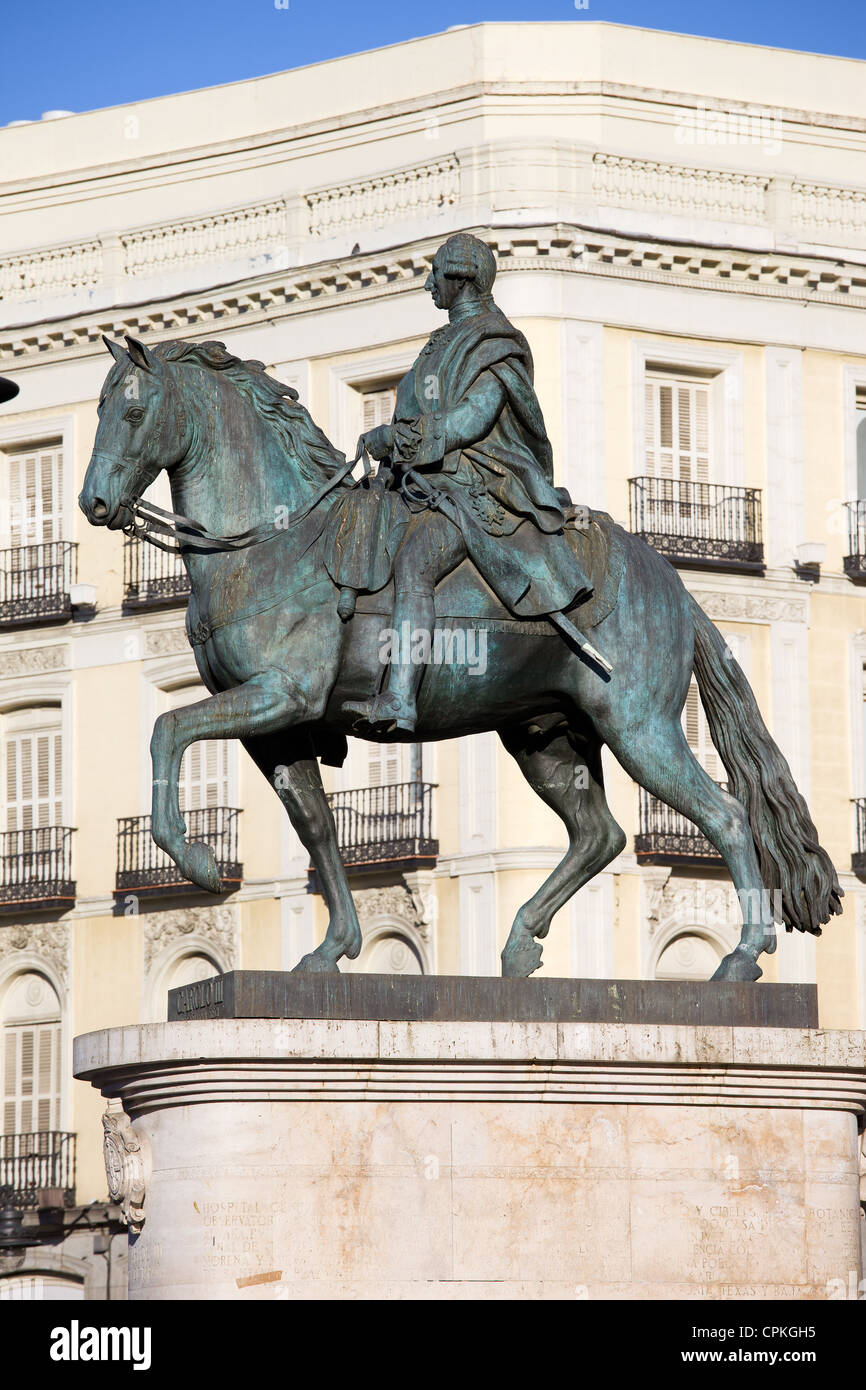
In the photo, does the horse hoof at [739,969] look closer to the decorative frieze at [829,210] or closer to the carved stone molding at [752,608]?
the carved stone molding at [752,608]

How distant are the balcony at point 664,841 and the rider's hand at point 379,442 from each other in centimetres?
2162

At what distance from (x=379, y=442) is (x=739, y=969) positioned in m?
2.65

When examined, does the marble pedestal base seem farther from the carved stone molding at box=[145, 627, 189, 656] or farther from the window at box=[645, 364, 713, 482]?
the carved stone molding at box=[145, 627, 189, 656]

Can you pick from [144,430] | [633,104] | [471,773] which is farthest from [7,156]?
[144,430]

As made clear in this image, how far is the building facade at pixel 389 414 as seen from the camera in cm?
3603

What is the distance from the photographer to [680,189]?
3741 cm

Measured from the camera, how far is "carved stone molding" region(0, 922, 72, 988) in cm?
3912

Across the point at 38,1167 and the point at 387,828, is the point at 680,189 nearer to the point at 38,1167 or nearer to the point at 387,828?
the point at 387,828

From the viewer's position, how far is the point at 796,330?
37875 millimetres

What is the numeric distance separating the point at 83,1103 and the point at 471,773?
658 centimetres

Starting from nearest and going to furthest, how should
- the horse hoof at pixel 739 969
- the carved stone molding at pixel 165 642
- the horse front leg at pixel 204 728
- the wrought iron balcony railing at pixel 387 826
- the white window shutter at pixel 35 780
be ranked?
the horse front leg at pixel 204 728 < the horse hoof at pixel 739 969 < the wrought iron balcony railing at pixel 387 826 < the carved stone molding at pixel 165 642 < the white window shutter at pixel 35 780

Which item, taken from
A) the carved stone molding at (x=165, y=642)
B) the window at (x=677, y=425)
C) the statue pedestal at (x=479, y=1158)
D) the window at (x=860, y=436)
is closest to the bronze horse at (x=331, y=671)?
the statue pedestal at (x=479, y=1158)
